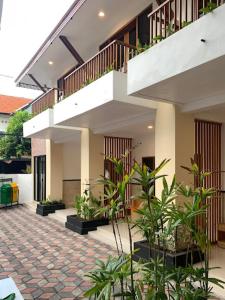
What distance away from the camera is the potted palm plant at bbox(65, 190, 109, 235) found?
7934 millimetres

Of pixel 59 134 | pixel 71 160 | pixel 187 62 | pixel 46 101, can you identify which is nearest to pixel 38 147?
pixel 71 160

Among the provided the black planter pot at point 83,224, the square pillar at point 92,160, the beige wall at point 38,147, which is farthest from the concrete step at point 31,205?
the square pillar at point 92,160

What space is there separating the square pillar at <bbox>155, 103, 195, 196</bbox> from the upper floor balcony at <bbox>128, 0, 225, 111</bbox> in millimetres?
387

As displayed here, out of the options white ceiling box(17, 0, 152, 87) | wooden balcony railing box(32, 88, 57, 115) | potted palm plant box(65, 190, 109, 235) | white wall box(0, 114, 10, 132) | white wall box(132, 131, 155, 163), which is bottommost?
potted palm plant box(65, 190, 109, 235)

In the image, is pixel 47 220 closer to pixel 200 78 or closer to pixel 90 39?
pixel 90 39

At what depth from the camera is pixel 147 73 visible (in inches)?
177

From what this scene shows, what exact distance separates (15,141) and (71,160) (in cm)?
661

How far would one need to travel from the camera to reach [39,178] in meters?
13.6

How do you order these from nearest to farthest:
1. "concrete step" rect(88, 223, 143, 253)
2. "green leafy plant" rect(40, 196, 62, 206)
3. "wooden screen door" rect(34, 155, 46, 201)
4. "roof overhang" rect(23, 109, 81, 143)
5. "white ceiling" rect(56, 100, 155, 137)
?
"white ceiling" rect(56, 100, 155, 137) < "concrete step" rect(88, 223, 143, 253) < "roof overhang" rect(23, 109, 81, 143) < "green leafy plant" rect(40, 196, 62, 206) < "wooden screen door" rect(34, 155, 46, 201)

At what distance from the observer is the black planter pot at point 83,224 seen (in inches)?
310

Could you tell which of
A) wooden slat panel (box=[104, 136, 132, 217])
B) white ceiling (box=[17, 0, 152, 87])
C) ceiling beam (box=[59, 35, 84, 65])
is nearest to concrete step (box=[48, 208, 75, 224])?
wooden slat panel (box=[104, 136, 132, 217])

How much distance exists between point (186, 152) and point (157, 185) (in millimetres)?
988

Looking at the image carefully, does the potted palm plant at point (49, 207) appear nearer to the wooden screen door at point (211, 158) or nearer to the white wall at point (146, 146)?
the white wall at point (146, 146)

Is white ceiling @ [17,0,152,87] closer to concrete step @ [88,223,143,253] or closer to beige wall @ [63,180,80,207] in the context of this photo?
beige wall @ [63,180,80,207]
